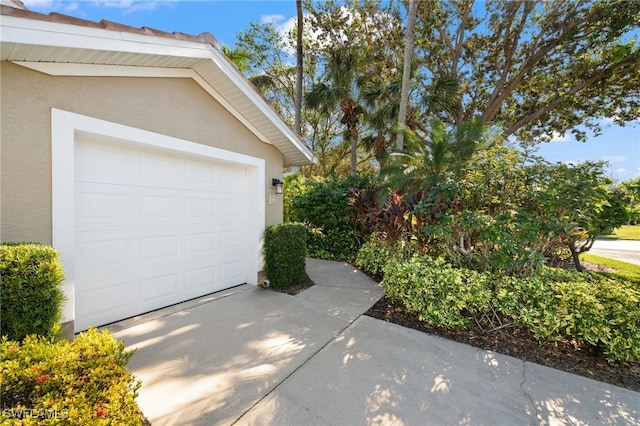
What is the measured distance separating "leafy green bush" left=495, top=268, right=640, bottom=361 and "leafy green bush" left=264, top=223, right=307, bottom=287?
146 inches

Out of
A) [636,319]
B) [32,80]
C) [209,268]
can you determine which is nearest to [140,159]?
[32,80]

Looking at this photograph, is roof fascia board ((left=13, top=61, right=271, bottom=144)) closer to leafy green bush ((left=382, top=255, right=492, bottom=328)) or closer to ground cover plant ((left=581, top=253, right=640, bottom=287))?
leafy green bush ((left=382, top=255, right=492, bottom=328))

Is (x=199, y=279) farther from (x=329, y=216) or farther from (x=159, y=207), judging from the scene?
(x=329, y=216)

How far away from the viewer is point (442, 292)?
4023mm

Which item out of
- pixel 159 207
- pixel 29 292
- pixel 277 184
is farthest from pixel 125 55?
Answer: pixel 277 184

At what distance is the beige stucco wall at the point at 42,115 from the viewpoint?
111 inches

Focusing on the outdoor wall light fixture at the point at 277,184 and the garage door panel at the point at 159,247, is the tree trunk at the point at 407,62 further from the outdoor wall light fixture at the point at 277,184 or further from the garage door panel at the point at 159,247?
the garage door panel at the point at 159,247

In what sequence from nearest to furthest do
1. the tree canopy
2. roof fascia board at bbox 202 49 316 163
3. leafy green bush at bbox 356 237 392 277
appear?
1. roof fascia board at bbox 202 49 316 163
2. leafy green bush at bbox 356 237 392 277
3. the tree canopy

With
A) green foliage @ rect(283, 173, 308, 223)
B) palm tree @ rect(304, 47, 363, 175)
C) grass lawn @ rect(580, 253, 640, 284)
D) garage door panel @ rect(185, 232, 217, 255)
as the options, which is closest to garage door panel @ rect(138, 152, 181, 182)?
garage door panel @ rect(185, 232, 217, 255)

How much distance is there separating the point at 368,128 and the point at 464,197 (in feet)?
29.0

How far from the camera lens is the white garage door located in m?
3.66

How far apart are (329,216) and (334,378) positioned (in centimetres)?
604

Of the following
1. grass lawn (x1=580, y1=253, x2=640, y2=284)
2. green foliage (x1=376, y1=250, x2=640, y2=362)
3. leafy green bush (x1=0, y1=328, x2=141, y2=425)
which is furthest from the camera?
grass lawn (x1=580, y1=253, x2=640, y2=284)

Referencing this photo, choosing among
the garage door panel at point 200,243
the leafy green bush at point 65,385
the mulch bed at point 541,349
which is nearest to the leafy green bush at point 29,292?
the leafy green bush at point 65,385
